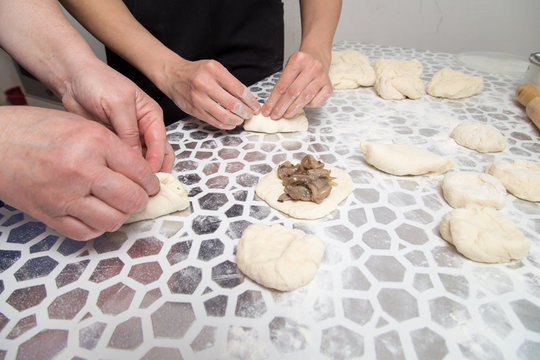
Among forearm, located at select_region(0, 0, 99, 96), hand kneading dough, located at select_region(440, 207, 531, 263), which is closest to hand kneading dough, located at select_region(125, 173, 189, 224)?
forearm, located at select_region(0, 0, 99, 96)

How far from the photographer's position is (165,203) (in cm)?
147

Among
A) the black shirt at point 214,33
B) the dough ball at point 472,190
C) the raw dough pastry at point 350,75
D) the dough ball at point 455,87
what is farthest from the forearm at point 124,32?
the dough ball at point 455,87

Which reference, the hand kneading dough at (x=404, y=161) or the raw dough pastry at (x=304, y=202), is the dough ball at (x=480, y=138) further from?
the raw dough pastry at (x=304, y=202)

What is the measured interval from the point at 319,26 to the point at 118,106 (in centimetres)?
163

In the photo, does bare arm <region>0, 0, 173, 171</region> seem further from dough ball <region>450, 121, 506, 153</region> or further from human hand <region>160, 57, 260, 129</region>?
dough ball <region>450, 121, 506, 153</region>

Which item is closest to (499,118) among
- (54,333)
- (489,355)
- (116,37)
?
(489,355)

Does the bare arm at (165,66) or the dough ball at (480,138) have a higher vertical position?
the bare arm at (165,66)

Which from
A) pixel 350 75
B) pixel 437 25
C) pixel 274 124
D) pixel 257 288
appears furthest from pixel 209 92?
pixel 437 25

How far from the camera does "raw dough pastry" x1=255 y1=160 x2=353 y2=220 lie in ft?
4.98

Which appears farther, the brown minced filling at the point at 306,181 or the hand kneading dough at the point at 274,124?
the hand kneading dough at the point at 274,124

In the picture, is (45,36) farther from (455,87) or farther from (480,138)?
(455,87)

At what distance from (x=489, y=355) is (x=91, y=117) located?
6.27ft

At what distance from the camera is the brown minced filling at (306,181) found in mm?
1555

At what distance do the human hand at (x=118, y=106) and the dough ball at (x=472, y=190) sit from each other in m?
1.46
